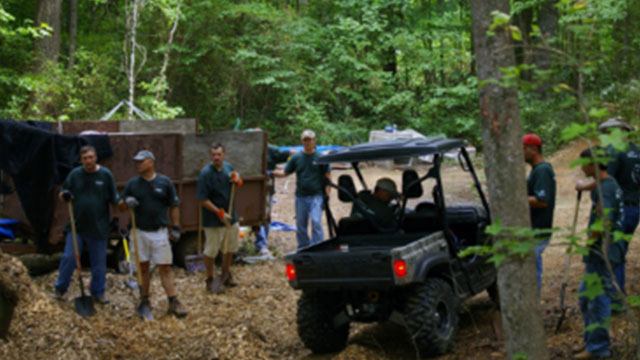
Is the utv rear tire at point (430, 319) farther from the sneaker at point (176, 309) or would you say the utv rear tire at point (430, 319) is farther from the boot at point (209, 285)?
the boot at point (209, 285)

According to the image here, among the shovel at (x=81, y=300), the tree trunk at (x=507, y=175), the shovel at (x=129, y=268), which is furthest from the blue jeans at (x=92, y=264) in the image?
the tree trunk at (x=507, y=175)

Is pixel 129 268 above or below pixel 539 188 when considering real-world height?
below

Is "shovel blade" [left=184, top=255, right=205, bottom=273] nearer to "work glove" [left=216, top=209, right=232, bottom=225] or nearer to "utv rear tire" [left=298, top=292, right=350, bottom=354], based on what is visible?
"work glove" [left=216, top=209, right=232, bottom=225]

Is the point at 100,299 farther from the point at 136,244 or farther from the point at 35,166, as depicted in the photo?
the point at 35,166

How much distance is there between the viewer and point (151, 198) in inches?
358

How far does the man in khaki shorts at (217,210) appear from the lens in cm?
1039

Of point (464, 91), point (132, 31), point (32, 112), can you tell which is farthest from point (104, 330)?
point (464, 91)

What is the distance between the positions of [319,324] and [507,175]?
3235 mm

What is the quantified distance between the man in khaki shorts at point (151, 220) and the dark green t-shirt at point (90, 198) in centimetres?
28

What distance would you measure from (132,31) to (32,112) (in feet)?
15.5

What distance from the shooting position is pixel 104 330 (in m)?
8.34

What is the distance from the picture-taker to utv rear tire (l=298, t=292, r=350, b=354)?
761cm

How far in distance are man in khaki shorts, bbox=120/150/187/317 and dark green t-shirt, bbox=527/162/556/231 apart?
4006 mm

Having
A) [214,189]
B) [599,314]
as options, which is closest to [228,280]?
[214,189]
